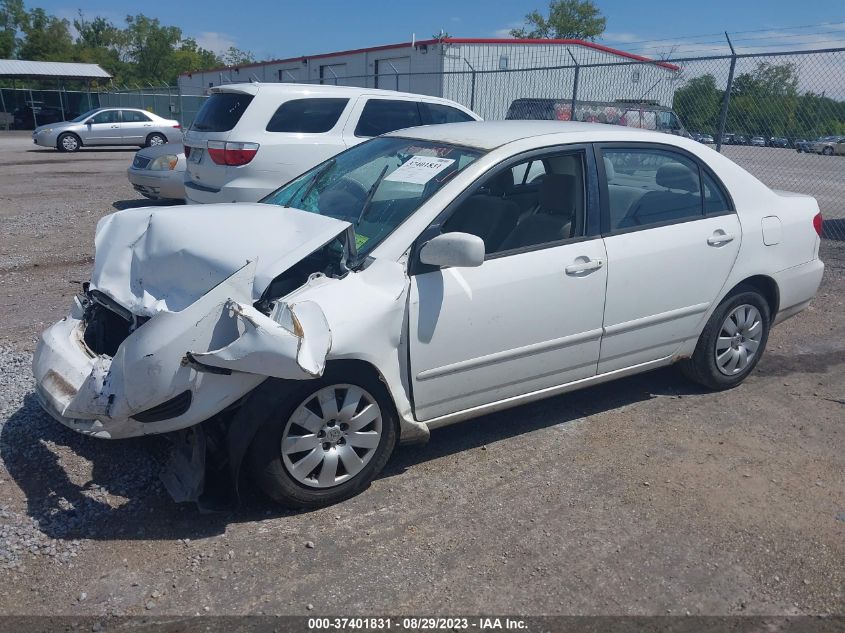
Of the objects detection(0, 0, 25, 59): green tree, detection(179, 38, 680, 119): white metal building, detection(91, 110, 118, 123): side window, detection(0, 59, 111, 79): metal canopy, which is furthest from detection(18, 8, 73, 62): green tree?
detection(91, 110, 118, 123): side window

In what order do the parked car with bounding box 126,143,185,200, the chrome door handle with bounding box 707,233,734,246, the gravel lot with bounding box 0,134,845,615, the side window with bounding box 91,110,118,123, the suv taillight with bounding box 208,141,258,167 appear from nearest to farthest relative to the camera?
the gravel lot with bounding box 0,134,845,615 → the chrome door handle with bounding box 707,233,734,246 → the suv taillight with bounding box 208,141,258,167 → the parked car with bounding box 126,143,185,200 → the side window with bounding box 91,110,118,123

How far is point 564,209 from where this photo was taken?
161 inches

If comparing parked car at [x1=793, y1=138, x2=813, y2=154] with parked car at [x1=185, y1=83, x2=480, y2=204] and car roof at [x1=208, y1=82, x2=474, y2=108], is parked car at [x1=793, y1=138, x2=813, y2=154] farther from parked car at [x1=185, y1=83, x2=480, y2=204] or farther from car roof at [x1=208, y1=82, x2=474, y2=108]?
car roof at [x1=208, y1=82, x2=474, y2=108]

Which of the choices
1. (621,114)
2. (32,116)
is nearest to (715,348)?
(621,114)

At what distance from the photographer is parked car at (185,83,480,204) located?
787cm

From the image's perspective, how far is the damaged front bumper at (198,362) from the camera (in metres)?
2.86

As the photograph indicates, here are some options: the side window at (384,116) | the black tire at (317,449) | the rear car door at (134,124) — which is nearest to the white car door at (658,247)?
the black tire at (317,449)

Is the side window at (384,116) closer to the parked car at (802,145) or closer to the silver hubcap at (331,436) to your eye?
the silver hubcap at (331,436)

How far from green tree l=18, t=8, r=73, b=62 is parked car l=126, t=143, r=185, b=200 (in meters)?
64.5

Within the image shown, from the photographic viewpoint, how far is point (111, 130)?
2448 centimetres

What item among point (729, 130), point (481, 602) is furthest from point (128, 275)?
point (729, 130)

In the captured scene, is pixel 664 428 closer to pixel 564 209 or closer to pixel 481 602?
pixel 564 209

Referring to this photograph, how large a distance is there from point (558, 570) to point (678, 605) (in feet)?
1.58

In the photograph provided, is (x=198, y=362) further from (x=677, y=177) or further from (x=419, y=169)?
(x=677, y=177)
